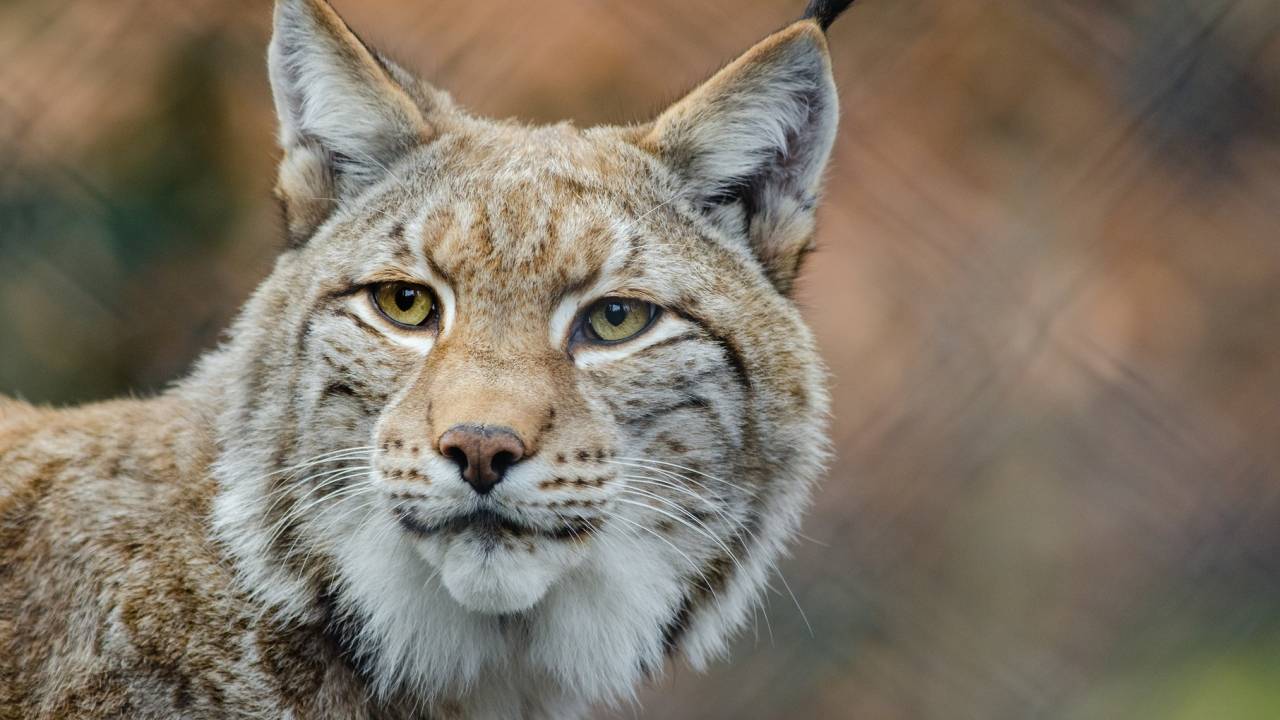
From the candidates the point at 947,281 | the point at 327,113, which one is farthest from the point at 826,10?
the point at 947,281

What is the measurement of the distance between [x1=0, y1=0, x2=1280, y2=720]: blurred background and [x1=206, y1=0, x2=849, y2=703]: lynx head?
64.3 inches

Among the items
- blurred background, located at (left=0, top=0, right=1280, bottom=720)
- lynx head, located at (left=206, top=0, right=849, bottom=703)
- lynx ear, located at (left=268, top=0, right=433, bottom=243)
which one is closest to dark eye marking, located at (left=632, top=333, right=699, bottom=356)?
lynx head, located at (left=206, top=0, right=849, bottom=703)

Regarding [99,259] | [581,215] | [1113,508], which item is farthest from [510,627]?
[1113,508]

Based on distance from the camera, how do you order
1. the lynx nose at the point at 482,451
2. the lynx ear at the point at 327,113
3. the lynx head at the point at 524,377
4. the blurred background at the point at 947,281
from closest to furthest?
1. the lynx nose at the point at 482,451
2. the lynx head at the point at 524,377
3. the lynx ear at the point at 327,113
4. the blurred background at the point at 947,281

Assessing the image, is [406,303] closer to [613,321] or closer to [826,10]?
[613,321]

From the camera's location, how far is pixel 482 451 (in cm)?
242

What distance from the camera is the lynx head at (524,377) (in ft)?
8.48

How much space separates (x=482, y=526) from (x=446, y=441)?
0.20 meters

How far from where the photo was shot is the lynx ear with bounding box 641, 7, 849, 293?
10.2 feet

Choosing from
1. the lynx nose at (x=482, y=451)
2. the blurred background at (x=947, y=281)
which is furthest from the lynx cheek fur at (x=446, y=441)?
the blurred background at (x=947, y=281)

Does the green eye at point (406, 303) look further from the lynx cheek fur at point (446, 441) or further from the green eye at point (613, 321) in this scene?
the green eye at point (613, 321)

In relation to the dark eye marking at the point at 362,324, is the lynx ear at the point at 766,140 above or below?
above

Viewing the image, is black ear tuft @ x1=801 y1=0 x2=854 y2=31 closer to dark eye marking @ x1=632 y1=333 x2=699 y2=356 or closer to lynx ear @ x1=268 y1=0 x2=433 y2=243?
dark eye marking @ x1=632 y1=333 x2=699 y2=356

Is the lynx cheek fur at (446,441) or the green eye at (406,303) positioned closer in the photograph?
the lynx cheek fur at (446,441)
